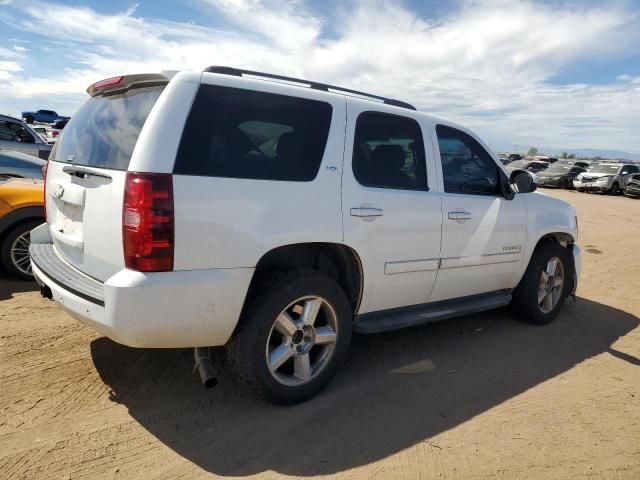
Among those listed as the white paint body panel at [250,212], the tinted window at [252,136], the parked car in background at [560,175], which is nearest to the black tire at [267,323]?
the white paint body panel at [250,212]

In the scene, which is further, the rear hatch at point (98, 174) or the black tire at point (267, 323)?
the black tire at point (267, 323)

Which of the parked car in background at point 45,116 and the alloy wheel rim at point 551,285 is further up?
the parked car in background at point 45,116

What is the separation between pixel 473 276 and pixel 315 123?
2.00m

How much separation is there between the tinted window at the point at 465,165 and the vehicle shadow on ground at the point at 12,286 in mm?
4216

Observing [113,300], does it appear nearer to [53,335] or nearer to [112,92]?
[112,92]

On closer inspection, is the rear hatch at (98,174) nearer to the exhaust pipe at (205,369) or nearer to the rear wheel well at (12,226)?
the exhaust pipe at (205,369)

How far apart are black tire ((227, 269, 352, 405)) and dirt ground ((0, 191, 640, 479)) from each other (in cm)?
15

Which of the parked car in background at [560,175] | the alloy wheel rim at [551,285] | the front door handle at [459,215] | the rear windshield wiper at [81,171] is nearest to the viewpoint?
the rear windshield wiper at [81,171]

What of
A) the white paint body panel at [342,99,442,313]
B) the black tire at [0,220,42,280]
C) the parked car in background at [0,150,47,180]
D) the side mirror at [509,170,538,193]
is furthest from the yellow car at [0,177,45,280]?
the side mirror at [509,170,538,193]

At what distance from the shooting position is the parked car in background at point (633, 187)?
23328mm

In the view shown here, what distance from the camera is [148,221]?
2.49 meters

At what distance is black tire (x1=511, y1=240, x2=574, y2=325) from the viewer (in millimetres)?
4887

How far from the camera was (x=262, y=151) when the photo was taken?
9.61 feet

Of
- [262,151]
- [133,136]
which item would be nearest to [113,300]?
[133,136]
